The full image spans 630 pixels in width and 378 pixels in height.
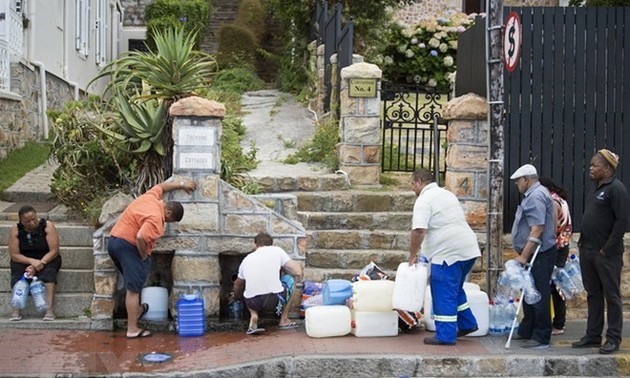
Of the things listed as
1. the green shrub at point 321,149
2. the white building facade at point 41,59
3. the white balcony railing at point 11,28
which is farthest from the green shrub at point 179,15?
the green shrub at point 321,149

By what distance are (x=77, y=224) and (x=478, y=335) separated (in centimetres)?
507

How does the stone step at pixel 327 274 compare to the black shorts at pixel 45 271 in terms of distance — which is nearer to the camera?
the black shorts at pixel 45 271

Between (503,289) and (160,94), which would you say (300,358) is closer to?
(503,289)

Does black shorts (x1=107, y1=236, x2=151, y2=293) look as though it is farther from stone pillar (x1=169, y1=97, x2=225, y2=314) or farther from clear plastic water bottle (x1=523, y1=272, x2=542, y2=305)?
clear plastic water bottle (x1=523, y1=272, x2=542, y2=305)

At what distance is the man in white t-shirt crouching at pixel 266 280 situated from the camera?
33.3 feet

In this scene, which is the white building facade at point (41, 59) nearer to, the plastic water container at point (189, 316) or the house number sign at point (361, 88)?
the house number sign at point (361, 88)

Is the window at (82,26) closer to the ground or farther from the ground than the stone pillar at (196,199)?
farther from the ground

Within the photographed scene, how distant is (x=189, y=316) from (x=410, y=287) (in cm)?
241

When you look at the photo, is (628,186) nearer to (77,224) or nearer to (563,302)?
(563,302)

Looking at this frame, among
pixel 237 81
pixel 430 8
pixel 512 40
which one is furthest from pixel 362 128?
pixel 430 8

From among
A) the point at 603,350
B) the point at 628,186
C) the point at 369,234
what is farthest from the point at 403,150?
the point at 603,350

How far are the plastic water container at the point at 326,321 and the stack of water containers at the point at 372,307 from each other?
0.49ft

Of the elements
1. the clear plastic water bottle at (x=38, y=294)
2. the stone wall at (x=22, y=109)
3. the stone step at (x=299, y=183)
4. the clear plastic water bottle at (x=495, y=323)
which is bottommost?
the clear plastic water bottle at (x=495, y=323)

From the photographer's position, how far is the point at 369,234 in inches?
484
